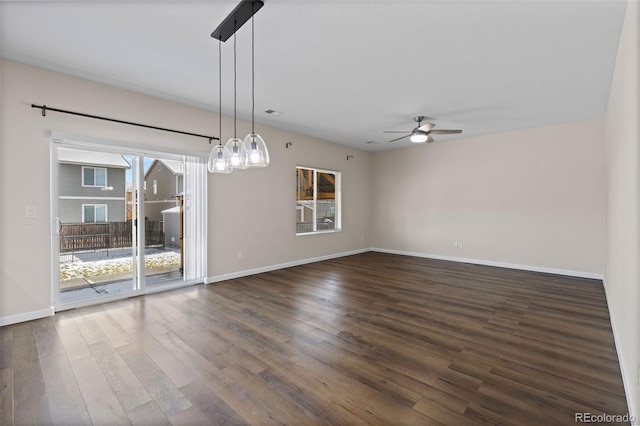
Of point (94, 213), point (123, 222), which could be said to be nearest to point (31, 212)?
point (94, 213)

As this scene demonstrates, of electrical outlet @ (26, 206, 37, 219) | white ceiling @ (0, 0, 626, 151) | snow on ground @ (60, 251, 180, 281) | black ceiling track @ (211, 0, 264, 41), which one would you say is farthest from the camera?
snow on ground @ (60, 251, 180, 281)

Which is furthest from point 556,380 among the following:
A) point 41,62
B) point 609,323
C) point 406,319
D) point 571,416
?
point 41,62

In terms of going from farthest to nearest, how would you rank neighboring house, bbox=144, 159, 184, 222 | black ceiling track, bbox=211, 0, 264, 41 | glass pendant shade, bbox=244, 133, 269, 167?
neighboring house, bbox=144, 159, 184, 222 < glass pendant shade, bbox=244, 133, 269, 167 < black ceiling track, bbox=211, 0, 264, 41

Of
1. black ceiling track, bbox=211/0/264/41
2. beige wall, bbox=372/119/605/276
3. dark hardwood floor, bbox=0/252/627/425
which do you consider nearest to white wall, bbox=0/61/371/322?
dark hardwood floor, bbox=0/252/627/425

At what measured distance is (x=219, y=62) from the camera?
10.4 feet

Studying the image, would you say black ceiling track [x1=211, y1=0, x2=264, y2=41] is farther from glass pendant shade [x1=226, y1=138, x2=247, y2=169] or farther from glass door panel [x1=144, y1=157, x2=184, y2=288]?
glass door panel [x1=144, y1=157, x2=184, y2=288]

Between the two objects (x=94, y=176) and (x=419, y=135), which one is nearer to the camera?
(x=94, y=176)

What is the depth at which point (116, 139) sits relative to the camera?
3832mm

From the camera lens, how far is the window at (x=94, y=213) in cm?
380

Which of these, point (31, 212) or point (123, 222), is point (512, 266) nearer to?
point (123, 222)

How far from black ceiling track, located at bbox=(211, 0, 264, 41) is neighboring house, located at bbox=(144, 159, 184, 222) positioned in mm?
2507

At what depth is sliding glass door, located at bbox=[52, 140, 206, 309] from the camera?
143 inches

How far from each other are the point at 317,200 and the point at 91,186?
14.5 ft

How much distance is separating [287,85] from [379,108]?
64.9 inches
